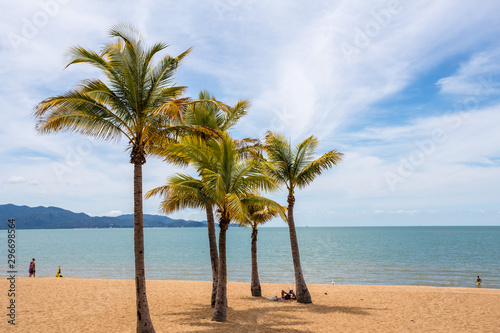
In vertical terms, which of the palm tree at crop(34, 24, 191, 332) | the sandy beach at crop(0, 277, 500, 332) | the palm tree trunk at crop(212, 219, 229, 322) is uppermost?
the palm tree at crop(34, 24, 191, 332)

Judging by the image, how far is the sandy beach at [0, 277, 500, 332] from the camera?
1244 centimetres

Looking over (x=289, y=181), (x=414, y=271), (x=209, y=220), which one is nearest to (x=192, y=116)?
(x=209, y=220)

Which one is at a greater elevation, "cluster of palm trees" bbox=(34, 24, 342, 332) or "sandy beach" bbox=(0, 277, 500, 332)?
→ "cluster of palm trees" bbox=(34, 24, 342, 332)

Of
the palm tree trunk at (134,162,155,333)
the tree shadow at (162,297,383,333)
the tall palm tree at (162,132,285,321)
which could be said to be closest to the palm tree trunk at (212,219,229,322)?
the tall palm tree at (162,132,285,321)

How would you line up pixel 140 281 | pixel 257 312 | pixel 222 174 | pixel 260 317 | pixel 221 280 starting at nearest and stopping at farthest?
pixel 140 281 → pixel 222 174 → pixel 221 280 → pixel 260 317 → pixel 257 312

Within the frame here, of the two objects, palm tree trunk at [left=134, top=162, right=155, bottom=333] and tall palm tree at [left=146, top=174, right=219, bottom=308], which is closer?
palm tree trunk at [left=134, top=162, right=155, bottom=333]

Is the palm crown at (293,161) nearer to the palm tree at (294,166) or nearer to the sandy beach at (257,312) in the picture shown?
the palm tree at (294,166)

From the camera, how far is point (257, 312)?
15.1 metres

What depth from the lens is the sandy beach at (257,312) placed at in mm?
12438

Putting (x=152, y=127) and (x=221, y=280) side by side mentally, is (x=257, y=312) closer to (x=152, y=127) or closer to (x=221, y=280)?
(x=221, y=280)

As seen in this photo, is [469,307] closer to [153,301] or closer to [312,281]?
[153,301]

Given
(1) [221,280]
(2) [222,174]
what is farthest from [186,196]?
(1) [221,280]

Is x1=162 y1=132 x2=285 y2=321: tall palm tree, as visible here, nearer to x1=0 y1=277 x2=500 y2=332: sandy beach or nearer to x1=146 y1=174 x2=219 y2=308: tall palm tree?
x1=146 y1=174 x2=219 y2=308: tall palm tree

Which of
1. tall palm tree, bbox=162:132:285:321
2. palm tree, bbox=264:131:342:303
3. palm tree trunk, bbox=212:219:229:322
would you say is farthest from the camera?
palm tree, bbox=264:131:342:303
